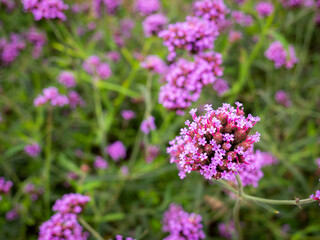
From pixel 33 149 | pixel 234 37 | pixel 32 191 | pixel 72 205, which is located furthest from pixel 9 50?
pixel 234 37

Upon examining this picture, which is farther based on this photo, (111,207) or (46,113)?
(46,113)

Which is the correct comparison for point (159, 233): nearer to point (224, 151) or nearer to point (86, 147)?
point (86, 147)

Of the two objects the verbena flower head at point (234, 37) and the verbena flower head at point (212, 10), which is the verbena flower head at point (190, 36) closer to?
the verbena flower head at point (212, 10)

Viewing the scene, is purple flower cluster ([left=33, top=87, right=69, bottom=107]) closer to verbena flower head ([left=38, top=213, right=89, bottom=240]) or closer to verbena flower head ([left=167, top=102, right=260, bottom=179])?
verbena flower head ([left=38, top=213, right=89, bottom=240])

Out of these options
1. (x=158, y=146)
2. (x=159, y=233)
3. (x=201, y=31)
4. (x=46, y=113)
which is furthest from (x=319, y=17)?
(x=46, y=113)

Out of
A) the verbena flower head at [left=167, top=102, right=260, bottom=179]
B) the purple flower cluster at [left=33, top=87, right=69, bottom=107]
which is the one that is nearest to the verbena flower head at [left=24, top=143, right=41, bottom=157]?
the purple flower cluster at [left=33, top=87, right=69, bottom=107]
